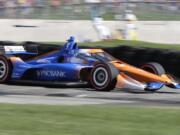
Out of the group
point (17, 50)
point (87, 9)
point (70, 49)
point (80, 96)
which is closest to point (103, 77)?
point (80, 96)

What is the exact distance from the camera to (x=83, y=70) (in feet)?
42.9

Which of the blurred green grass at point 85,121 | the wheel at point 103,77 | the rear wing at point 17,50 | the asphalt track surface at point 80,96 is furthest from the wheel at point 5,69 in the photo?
the blurred green grass at point 85,121

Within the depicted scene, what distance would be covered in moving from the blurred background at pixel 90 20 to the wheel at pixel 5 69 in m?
8.15

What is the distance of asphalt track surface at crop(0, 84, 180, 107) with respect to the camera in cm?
1059

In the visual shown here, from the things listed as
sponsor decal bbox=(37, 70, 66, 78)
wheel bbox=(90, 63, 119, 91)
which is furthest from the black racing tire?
sponsor decal bbox=(37, 70, 66, 78)

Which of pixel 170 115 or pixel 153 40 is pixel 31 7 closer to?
pixel 153 40

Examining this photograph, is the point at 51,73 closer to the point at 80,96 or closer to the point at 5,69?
the point at 5,69

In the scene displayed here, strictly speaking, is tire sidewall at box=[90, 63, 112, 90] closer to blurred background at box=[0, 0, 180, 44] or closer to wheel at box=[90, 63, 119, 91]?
wheel at box=[90, 63, 119, 91]

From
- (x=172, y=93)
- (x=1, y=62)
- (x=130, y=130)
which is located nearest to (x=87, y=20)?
(x=1, y=62)

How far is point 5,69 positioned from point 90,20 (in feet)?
30.7

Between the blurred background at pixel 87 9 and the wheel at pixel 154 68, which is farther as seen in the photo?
the blurred background at pixel 87 9

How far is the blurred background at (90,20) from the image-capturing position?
2180cm

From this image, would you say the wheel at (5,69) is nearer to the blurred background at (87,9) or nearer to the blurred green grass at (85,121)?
the blurred green grass at (85,121)

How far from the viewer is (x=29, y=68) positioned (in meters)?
13.7
